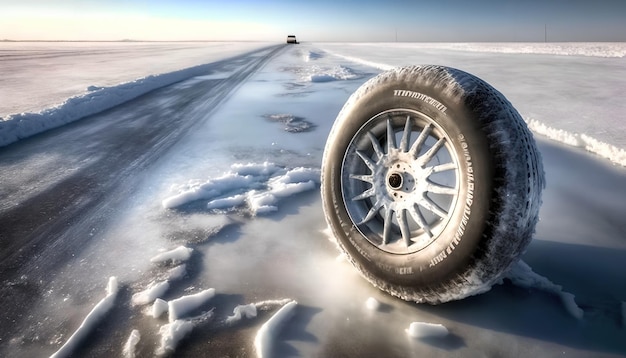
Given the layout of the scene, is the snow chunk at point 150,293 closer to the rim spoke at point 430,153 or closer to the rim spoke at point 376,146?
the rim spoke at point 376,146

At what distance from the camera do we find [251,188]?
330 centimetres

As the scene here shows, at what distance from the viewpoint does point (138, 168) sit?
12.8 ft

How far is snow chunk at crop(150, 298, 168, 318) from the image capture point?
1745mm

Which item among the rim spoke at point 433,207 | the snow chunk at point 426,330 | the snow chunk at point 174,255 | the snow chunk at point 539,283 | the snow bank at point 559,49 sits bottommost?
the snow chunk at point 426,330

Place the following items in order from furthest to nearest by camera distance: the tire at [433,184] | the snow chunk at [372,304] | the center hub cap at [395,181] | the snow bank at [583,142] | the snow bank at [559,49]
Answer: the snow bank at [559,49] → the snow bank at [583,142] → the center hub cap at [395,181] → the snow chunk at [372,304] → the tire at [433,184]

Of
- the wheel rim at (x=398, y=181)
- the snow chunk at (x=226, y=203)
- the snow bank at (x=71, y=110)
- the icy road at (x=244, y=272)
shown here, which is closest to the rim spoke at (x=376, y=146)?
the wheel rim at (x=398, y=181)

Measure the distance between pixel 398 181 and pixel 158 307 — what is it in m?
1.35

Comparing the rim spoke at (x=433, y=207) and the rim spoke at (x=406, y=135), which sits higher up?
the rim spoke at (x=406, y=135)

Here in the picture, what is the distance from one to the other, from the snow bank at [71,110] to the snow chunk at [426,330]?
568 cm

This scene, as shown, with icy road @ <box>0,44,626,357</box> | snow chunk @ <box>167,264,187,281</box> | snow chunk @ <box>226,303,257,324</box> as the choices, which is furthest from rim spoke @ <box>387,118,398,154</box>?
snow chunk @ <box>167,264,187,281</box>

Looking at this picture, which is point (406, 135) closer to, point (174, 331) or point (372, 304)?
point (372, 304)

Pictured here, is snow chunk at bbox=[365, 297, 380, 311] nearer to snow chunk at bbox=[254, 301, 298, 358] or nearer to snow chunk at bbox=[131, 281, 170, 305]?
snow chunk at bbox=[254, 301, 298, 358]

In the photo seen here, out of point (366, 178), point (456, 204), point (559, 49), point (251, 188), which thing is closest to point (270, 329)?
point (366, 178)

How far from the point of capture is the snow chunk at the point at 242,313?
1707 mm
